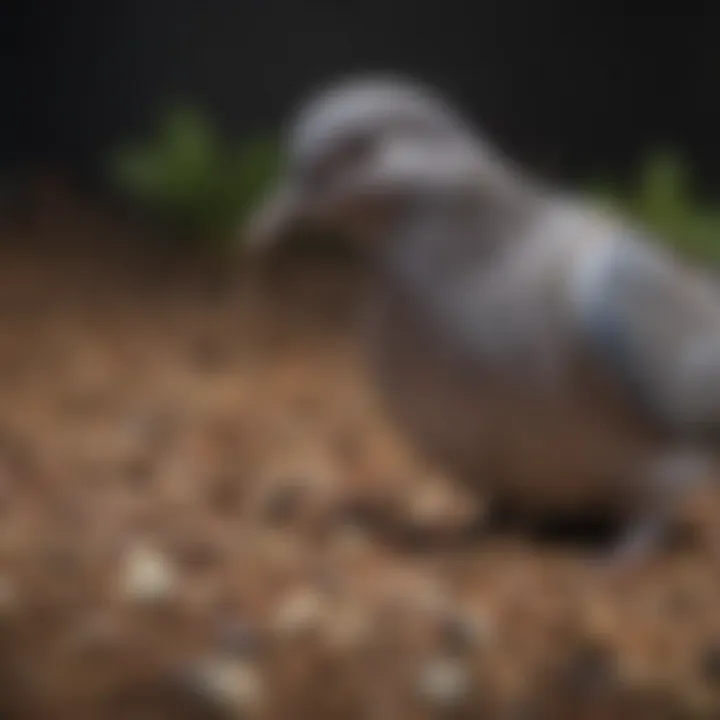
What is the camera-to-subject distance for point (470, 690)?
46.2 inches

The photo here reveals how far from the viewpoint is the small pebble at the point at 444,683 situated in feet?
3.79

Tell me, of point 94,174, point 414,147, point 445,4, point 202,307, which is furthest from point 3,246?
point 445,4

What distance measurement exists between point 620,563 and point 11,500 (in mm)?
575

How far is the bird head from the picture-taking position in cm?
135

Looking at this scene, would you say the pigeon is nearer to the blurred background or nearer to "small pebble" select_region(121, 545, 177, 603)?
the blurred background

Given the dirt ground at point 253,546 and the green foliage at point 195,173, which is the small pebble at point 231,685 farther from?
the green foliage at point 195,173

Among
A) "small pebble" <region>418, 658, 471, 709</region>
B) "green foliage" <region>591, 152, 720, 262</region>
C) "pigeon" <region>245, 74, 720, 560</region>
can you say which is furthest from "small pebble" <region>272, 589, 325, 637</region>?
"green foliage" <region>591, 152, 720, 262</region>

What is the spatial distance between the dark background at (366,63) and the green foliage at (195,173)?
0.10 feet

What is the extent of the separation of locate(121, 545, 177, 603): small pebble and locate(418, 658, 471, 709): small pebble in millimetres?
223


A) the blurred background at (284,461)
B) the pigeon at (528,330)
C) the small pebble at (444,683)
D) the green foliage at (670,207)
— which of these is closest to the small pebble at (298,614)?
the blurred background at (284,461)

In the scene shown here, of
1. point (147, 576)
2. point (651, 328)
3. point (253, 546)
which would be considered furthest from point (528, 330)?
point (147, 576)

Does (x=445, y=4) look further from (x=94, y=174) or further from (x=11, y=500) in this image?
(x=11, y=500)

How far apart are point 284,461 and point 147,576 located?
464 millimetres

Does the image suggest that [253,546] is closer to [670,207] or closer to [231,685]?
[231,685]
